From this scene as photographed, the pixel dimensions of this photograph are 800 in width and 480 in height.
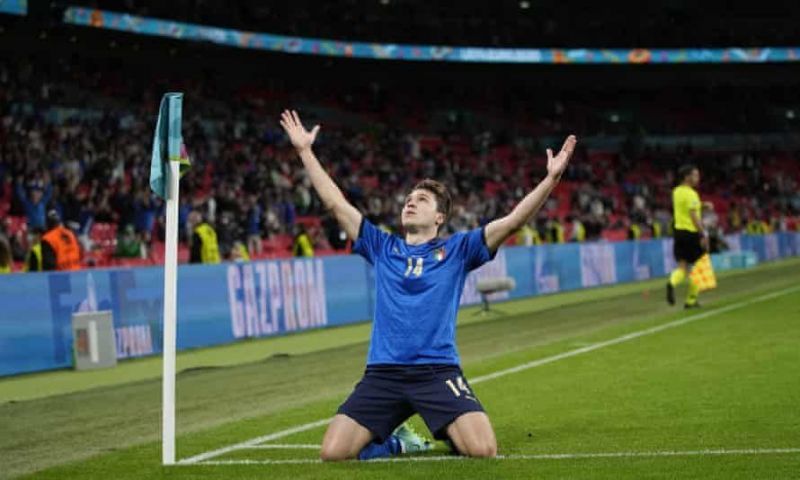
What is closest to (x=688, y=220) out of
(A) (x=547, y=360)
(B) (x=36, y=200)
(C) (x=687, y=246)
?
(C) (x=687, y=246)

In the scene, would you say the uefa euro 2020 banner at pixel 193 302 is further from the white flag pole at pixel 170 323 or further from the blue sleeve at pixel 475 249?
the blue sleeve at pixel 475 249

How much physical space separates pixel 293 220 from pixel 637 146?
34250 millimetres

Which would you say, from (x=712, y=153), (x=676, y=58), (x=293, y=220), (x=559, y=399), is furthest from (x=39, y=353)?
(x=712, y=153)

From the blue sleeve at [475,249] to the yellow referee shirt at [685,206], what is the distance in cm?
1287

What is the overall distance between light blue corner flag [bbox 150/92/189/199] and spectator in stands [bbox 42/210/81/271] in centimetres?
1094

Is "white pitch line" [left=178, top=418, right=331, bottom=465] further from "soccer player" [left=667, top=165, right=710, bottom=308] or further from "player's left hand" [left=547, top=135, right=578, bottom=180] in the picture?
"soccer player" [left=667, top=165, right=710, bottom=308]

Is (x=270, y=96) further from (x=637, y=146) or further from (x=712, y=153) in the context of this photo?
(x=712, y=153)

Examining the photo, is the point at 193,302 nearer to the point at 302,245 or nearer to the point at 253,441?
the point at 302,245

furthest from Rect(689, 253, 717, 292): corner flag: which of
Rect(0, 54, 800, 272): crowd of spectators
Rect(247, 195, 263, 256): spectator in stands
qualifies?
Rect(247, 195, 263, 256): spectator in stands

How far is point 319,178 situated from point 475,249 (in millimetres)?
1041

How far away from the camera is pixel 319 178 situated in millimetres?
8312

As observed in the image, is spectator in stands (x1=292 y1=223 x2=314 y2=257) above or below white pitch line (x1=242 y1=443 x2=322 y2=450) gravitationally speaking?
above

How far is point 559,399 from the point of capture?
11.3m

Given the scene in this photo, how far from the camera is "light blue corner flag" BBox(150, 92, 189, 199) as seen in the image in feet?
26.5
